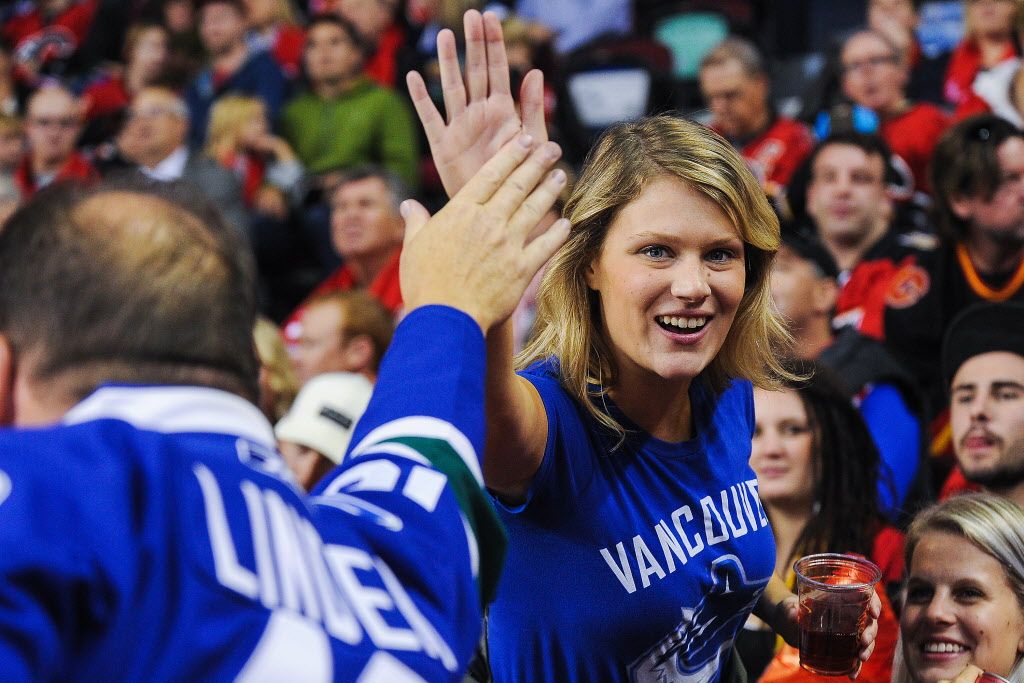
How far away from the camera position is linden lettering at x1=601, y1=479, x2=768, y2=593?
6.62 feet

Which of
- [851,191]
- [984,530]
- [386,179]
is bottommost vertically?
[386,179]

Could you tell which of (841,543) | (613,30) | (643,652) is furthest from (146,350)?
(613,30)

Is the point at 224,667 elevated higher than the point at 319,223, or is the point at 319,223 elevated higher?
the point at 224,667

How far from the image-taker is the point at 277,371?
481 cm

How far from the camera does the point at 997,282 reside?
4535 millimetres

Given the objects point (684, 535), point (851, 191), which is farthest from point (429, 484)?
point (851, 191)

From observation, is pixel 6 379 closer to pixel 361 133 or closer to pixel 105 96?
pixel 361 133

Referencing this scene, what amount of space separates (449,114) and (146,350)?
68cm

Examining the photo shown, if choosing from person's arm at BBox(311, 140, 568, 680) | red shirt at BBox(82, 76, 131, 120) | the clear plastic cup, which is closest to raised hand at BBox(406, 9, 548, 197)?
person's arm at BBox(311, 140, 568, 680)

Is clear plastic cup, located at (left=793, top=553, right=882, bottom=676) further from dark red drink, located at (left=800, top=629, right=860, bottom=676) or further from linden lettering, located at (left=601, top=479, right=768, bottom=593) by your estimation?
linden lettering, located at (left=601, top=479, right=768, bottom=593)

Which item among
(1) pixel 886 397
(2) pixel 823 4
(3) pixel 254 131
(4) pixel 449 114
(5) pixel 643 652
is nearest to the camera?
(4) pixel 449 114

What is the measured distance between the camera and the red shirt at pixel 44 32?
984 cm

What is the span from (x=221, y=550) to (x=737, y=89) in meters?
5.75

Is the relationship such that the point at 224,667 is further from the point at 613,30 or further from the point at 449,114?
the point at 613,30
